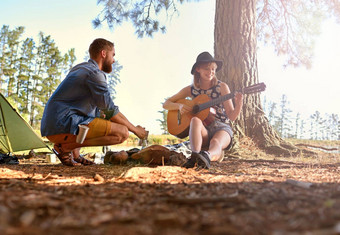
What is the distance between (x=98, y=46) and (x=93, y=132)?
46.6 inches

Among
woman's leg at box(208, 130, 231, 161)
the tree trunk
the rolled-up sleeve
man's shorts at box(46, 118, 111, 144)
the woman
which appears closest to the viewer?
woman's leg at box(208, 130, 231, 161)

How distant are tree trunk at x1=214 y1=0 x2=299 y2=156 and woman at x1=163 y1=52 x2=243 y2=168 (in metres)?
0.99

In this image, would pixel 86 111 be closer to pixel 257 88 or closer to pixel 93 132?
pixel 93 132

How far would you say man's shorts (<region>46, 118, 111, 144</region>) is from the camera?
11.0 ft

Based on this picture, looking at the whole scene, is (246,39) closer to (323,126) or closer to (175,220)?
(175,220)

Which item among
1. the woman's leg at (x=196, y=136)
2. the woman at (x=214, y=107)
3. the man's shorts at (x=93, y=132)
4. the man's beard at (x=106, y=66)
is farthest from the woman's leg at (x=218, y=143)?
the man's beard at (x=106, y=66)

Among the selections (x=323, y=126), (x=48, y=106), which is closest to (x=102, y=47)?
(x=48, y=106)

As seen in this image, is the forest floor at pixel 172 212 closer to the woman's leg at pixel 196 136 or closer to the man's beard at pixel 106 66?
the woman's leg at pixel 196 136

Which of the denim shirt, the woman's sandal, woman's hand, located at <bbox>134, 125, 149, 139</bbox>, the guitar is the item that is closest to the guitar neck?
the guitar

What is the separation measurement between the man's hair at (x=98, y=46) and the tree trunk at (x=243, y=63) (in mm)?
2332

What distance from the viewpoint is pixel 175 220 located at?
2.97 feet

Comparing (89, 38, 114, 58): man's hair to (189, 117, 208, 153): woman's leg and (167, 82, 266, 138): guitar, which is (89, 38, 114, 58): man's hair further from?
(189, 117, 208, 153): woman's leg

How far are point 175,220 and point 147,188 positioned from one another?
2.43 feet

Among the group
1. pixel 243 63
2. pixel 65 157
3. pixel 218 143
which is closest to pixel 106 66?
pixel 65 157
